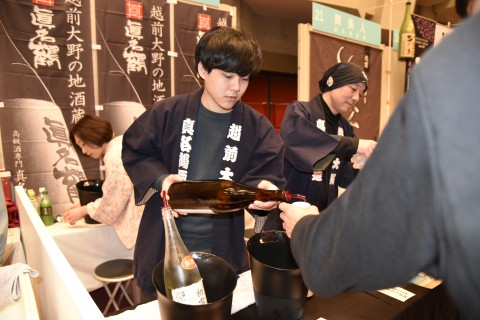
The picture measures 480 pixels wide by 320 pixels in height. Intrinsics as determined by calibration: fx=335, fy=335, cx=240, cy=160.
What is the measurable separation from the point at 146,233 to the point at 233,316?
1.75 ft

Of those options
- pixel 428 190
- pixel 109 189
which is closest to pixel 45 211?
pixel 109 189

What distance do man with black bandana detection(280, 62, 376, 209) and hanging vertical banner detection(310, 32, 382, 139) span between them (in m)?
1.33

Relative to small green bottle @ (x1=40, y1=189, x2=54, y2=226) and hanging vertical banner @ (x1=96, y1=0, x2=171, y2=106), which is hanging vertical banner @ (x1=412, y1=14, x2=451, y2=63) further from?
small green bottle @ (x1=40, y1=189, x2=54, y2=226)

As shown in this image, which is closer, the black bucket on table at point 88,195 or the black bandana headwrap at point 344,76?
the black bandana headwrap at point 344,76

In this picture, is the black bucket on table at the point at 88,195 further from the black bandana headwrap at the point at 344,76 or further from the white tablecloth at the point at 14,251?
the black bandana headwrap at the point at 344,76

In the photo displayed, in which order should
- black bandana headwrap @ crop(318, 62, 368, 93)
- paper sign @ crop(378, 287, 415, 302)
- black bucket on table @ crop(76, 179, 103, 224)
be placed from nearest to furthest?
1. paper sign @ crop(378, 287, 415, 302)
2. black bandana headwrap @ crop(318, 62, 368, 93)
3. black bucket on table @ crop(76, 179, 103, 224)

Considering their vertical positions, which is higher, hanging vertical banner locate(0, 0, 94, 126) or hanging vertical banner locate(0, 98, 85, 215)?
hanging vertical banner locate(0, 0, 94, 126)

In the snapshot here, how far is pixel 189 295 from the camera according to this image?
0.72 meters

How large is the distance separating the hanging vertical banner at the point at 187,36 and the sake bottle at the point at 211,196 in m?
2.15

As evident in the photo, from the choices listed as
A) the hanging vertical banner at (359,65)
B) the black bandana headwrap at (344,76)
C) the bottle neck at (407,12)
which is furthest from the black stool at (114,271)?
the bottle neck at (407,12)

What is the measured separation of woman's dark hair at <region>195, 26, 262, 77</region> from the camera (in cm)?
114

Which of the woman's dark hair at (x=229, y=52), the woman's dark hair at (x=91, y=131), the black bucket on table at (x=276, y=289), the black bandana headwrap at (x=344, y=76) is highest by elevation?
the black bandana headwrap at (x=344, y=76)

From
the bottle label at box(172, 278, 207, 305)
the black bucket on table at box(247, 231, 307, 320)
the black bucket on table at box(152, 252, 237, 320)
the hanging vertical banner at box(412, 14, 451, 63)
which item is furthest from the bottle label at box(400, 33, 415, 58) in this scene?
the bottle label at box(172, 278, 207, 305)

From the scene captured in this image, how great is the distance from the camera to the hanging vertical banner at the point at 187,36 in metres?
3.00
